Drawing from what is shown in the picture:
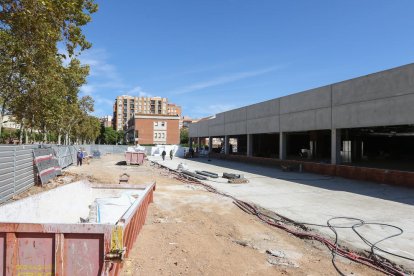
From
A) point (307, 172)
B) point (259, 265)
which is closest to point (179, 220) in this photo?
point (259, 265)

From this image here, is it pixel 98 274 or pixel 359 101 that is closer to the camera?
pixel 98 274

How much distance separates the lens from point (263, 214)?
37.7 ft

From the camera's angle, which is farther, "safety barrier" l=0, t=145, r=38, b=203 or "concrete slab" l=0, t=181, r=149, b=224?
"safety barrier" l=0, t=145, r=38, b=203

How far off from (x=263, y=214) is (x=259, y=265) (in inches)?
199

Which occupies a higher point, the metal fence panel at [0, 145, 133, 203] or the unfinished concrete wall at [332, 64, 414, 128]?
the unfinished concrete wall at [332, 64, 414, 128]

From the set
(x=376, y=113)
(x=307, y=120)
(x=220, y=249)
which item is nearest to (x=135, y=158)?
(x=307, y=120)

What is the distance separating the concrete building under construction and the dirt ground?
42.7 feet

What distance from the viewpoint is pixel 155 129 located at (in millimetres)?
131750

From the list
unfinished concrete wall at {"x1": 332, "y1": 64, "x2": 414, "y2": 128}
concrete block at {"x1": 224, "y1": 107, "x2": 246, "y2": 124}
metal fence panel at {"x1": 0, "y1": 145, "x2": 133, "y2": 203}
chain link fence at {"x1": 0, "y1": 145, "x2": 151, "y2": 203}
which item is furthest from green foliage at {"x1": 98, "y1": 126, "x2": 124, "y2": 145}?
metal fence panel at {"x1": 0, "y1": 145, "x2": 133, "y2": 203}

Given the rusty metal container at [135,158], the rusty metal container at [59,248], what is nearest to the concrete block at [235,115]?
the rusty metal container at [135,158]

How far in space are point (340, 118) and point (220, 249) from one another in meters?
18.8

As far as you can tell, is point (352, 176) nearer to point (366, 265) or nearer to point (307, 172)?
point (307, 172)

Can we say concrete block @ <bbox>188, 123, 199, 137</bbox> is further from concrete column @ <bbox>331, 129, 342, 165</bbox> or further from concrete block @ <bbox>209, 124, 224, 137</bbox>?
concrete column @ <bbox>331, 129, 342, 165</bbox>

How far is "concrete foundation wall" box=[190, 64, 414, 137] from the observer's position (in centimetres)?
1870
